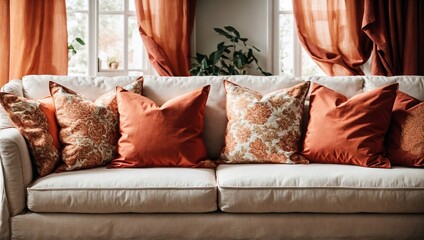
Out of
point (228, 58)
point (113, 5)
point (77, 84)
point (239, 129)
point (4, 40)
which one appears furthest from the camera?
point (113, 5)

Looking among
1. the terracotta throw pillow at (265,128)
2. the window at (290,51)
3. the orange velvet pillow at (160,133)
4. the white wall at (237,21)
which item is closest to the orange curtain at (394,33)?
the window at (290,51)

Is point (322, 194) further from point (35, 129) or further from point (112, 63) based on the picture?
point (112, 63)

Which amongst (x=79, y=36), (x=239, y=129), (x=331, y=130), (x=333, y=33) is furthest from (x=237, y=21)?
(x=331, y=130)

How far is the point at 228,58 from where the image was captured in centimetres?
370

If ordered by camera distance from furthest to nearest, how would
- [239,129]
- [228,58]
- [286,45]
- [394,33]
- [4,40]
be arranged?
[286,45] → [228,58] → [394,33] → [4,40] → [239,129]

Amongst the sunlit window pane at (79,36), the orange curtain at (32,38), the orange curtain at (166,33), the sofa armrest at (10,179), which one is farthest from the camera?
the sunlit window pane at (79,36)

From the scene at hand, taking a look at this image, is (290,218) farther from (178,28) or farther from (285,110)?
(178,28)

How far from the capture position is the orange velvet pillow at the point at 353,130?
2.56 metres

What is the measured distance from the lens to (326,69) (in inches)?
143

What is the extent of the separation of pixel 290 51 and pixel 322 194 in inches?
73.5

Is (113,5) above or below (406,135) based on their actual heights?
above

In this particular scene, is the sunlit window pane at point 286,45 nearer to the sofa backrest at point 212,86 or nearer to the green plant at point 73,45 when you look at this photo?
the sofa backrest at point 212,86

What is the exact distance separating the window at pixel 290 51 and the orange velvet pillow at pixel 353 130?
1.25 metres

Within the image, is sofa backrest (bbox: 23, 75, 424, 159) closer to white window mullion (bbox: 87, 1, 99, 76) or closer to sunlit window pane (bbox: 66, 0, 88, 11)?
white window mullion (bbox: 87, 1, 99, 76)
